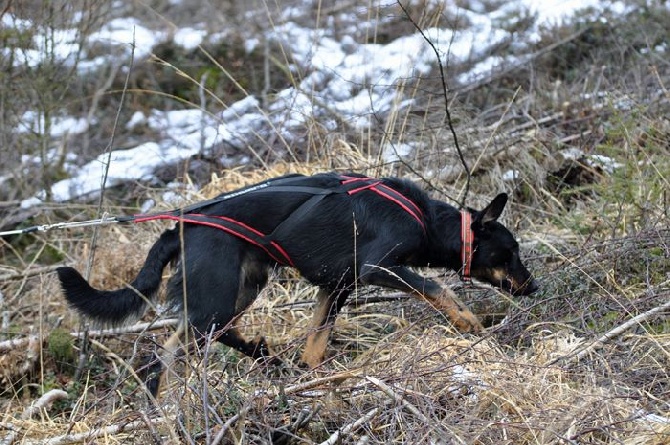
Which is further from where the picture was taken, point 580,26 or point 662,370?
point 580,26

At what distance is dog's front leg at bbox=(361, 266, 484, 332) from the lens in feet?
16.0

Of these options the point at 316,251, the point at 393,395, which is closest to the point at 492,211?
the point at 316,251

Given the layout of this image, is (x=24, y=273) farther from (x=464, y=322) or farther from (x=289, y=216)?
(x=464, y=322)

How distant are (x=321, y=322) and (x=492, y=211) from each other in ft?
3.70

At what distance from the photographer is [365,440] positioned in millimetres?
3602

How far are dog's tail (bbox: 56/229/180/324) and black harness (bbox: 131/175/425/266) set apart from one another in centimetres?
18

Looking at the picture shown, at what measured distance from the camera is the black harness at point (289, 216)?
4812mm

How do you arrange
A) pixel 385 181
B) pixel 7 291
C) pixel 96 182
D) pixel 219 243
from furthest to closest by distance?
pixel 96 182, pixel 7 291, pixel 385 181, pixel 219 243

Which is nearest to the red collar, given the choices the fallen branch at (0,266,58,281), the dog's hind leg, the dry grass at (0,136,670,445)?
the dry grass at (0,136,670,445)

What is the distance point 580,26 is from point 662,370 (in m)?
6.36

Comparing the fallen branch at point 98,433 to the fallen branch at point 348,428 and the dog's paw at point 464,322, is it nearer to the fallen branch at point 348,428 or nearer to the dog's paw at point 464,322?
the fallen branch at point 348,428

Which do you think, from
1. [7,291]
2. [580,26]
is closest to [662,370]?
[7,291]

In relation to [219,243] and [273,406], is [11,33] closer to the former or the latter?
[219,243]

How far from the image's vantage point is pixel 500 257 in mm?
5234
